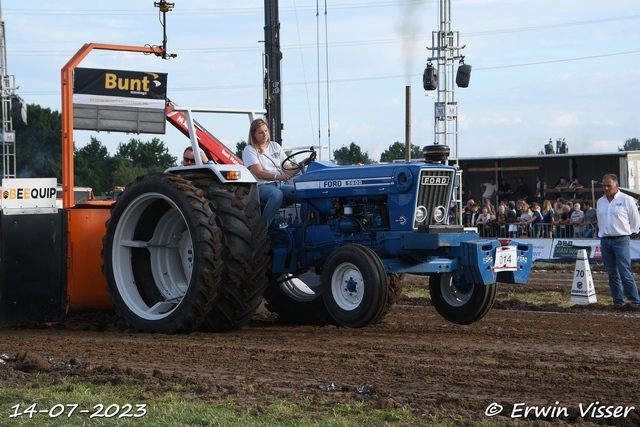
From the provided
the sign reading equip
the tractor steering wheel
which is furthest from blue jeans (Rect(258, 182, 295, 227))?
the sign reading equip

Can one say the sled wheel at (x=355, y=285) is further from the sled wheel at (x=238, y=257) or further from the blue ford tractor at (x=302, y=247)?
the sled wheel at (x=238, y=257)

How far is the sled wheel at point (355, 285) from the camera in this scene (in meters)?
6.50

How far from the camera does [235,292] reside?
22.4ft

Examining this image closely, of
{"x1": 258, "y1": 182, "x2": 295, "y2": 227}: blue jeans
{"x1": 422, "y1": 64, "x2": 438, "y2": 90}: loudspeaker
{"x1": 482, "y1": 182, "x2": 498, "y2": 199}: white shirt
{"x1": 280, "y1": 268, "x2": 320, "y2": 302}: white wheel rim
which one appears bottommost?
{"x1": 280, "y1": 268, "x2": 320, "y2": 302}: white wheel rim

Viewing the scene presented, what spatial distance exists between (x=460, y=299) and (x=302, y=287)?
79.3 inches

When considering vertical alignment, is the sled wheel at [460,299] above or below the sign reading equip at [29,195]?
below

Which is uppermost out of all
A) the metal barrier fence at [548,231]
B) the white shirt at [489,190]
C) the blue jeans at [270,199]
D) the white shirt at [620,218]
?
the white shirt at [489,190]

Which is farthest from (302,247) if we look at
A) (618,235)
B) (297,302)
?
(618,235)

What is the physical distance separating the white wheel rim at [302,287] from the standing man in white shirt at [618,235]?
4.14m

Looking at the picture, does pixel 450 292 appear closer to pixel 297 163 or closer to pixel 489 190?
pixel 297 163

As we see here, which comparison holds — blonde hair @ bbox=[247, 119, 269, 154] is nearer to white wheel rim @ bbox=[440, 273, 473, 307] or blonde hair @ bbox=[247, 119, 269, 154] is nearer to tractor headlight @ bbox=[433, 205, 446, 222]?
tractor headlight @ bbox=[433, 205, 446, 222]

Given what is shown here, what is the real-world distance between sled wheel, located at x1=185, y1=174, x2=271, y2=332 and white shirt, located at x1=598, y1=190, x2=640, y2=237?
5355mm

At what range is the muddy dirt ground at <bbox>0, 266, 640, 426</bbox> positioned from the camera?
423 cm

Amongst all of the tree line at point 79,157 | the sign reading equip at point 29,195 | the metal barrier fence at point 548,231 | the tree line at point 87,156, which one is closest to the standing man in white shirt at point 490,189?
the metal barrier fence at point 548,231
